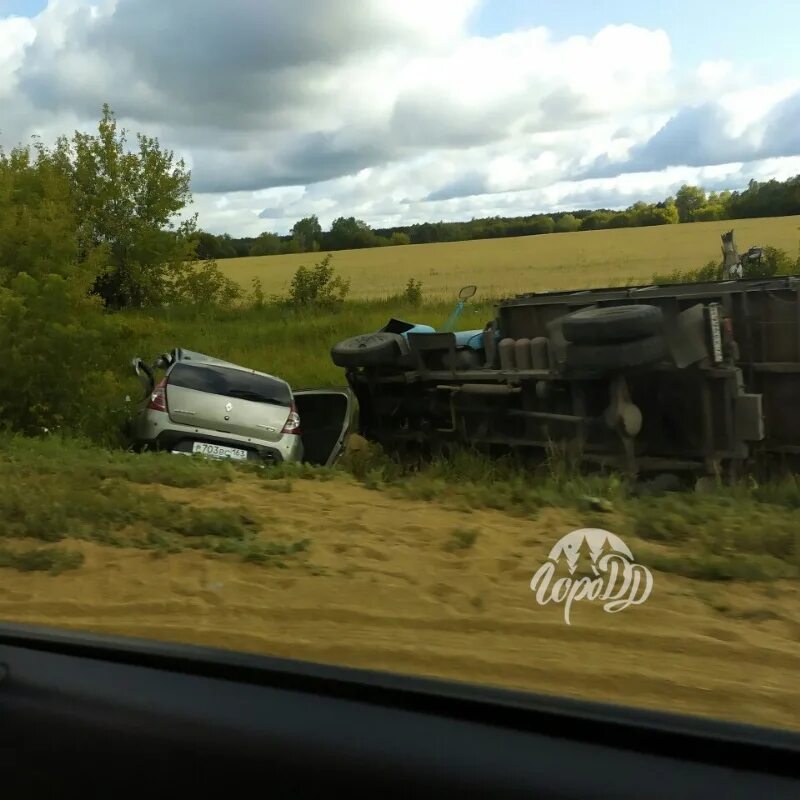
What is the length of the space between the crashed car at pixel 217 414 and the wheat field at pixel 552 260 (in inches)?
225

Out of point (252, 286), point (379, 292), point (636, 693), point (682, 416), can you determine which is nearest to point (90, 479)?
point (682, 416)

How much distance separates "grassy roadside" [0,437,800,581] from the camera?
202 inches

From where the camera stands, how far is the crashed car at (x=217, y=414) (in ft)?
32.6

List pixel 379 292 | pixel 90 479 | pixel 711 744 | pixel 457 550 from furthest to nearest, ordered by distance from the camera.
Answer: pixel 379 292
pixel 90 479
pixel 457 550
pixel 711 744

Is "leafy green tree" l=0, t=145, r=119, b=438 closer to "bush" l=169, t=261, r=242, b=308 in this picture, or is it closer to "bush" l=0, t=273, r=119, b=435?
"bush" l=0, t=273, r=119, b=435

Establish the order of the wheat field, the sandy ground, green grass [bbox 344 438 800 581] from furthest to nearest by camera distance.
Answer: the wheat field → green grass [bbox 344 438 800 581] → the sandy ground

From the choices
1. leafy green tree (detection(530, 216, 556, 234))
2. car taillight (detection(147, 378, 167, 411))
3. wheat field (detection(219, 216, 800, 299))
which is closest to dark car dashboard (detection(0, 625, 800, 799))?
car taillight (detection(147, 378, 167, 411))

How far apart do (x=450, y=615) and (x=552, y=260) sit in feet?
65.3

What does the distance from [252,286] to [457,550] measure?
27.0m

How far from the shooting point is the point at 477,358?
10.0 m

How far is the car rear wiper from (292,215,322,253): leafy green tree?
71.4 ft

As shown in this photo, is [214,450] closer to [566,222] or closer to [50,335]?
[50,335]

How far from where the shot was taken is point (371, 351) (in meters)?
10.4

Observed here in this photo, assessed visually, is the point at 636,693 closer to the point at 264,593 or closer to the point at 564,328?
the point at 264,593
